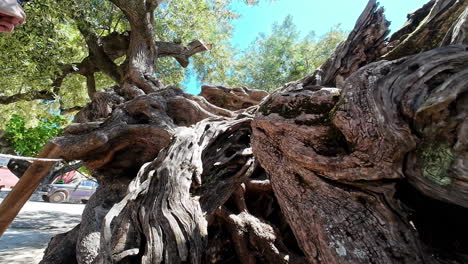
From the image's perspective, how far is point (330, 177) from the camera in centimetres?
167

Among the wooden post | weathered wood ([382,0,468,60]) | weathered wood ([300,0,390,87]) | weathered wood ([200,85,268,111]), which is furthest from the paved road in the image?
weathered wood ([382,0,468,60])

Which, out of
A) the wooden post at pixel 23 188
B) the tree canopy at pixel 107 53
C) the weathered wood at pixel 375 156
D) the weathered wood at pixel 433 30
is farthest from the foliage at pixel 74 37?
the weathered wood at pixel 433 30

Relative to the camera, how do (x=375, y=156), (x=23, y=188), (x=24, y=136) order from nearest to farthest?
(x=375, y=156) → (x=23, y=188) → (x=24, y=136)

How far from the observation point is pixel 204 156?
2.76 meters

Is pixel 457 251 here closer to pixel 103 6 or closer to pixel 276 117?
pixel 276 117

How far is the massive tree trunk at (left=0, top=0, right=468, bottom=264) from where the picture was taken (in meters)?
1.39

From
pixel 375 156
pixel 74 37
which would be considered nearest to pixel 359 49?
pixel 375 156

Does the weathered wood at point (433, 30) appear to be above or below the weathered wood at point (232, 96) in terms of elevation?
below

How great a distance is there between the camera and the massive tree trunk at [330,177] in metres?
1.39

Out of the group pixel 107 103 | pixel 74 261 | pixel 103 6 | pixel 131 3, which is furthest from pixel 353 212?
pixel 103 6

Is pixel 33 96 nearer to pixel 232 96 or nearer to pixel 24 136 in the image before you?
pixel 232 96

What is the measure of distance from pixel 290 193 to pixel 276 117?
59cm


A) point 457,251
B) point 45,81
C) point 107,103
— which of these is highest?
point 45,81

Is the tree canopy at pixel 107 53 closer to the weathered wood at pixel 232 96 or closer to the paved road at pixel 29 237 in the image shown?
the weathered wood at pixel 232 96
